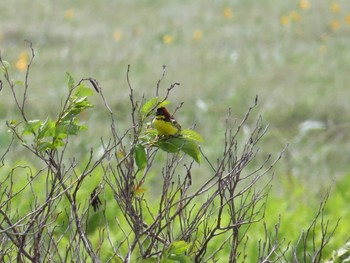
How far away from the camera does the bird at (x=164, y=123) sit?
2328 millimetres

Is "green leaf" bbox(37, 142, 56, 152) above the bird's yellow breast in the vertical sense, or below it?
above

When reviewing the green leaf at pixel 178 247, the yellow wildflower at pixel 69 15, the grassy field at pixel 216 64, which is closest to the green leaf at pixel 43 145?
the green leaf at pixel 178 247

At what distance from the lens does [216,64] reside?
30.1 ft

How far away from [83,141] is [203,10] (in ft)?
18.6

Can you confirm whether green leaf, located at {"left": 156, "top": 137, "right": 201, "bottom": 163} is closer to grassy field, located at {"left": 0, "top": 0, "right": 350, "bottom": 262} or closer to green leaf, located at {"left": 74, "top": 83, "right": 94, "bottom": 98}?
green leaf, located at {"left": 74, "top": 83, "right": 94, "bottom": 98}

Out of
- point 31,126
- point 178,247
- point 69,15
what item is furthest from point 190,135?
point 69,15

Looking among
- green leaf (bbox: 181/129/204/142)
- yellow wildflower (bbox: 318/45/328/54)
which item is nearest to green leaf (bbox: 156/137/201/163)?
green leaf (bbox: 181/129/204/142)

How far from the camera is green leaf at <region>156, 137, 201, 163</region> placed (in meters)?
2.34

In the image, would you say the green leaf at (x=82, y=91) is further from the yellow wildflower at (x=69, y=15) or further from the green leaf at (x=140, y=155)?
the yellow wildflower at (x=69, y=15)

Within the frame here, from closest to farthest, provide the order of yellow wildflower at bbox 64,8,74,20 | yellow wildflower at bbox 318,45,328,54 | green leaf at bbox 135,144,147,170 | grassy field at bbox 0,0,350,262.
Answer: green leaf at bbox 135,144,147,170 → grassy field at bbox 0,0,350,262 → yellow wildflower at bbox 318,45,328,54 → yellow wildflower at bbox 64,8,74,20

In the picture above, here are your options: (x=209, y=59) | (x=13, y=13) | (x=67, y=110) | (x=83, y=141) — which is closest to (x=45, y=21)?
(x=13, y=13)

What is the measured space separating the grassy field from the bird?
1832 mm

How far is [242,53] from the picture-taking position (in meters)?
9.62

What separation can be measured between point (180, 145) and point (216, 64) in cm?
689
